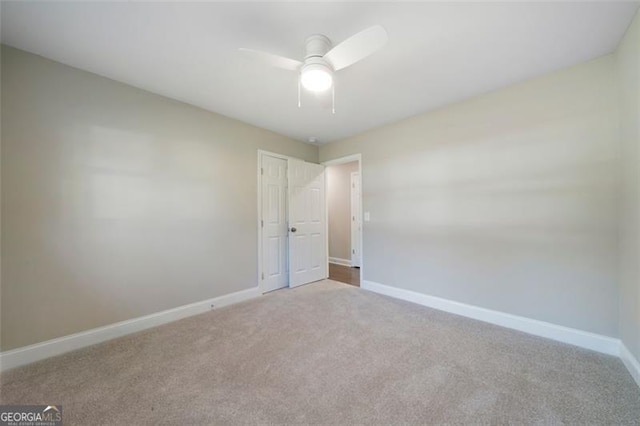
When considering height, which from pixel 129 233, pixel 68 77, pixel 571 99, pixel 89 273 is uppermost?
pixel 68 77

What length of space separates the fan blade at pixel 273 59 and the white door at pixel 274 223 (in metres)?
2.03

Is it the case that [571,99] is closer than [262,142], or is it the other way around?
[571,99]

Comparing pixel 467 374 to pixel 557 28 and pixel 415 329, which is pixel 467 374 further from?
pixel 557 28

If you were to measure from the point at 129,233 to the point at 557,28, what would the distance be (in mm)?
3993

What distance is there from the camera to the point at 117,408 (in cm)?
151

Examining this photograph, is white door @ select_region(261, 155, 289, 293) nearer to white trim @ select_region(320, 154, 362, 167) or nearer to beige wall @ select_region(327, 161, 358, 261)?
white trim @ select_region(320, 154, 362, 167)

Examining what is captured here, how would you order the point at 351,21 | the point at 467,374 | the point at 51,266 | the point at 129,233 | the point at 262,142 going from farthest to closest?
the point at 262,142, the point at 129,233, the point at 51,266, the point at 467,374, the point at 351,21

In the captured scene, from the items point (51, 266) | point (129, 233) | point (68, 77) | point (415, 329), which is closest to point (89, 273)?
point (51, 266)

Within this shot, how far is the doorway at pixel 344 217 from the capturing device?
221 inches

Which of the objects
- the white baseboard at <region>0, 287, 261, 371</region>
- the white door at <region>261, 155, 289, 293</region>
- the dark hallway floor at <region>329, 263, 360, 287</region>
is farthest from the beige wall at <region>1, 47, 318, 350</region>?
the dark hallway floor at <region>329, 263, 360, 287</region>

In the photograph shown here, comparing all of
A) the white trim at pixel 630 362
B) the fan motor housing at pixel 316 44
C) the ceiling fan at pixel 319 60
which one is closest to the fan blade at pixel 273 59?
the ceiling fan at pixel 319 60

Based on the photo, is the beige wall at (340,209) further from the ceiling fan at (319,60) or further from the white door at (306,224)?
the ceiling fan at (319,60)

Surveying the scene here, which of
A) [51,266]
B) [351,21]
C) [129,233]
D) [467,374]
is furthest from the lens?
[129,233]

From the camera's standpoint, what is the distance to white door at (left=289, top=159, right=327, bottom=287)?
13.2ft
